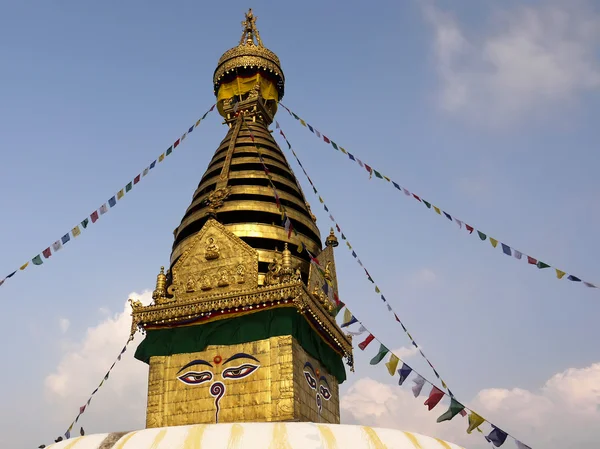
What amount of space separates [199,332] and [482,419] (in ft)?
24.4

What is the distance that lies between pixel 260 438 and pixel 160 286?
924cm

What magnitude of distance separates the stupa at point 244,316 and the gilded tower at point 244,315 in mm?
28

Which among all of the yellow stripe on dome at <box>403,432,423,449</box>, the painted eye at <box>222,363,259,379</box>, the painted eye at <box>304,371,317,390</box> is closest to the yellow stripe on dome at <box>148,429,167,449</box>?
the yellow stripe on dome at <box>403,432,423,449</box>

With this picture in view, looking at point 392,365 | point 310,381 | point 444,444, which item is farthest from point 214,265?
point 444,444

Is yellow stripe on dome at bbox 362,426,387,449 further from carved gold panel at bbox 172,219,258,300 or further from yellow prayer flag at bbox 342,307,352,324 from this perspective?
carved gold panel at bbox 172,219,258,300

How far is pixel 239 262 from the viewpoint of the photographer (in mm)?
16359

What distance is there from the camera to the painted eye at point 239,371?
14.8m

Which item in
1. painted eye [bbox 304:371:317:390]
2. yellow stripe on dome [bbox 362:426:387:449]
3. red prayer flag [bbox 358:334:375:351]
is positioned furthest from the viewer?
painted eye [bbox 304:371:317:390]

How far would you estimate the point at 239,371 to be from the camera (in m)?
14.9

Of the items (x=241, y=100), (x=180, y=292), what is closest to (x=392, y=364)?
(x=180, y=292)

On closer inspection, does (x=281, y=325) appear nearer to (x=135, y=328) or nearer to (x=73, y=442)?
(x=135, y=328)

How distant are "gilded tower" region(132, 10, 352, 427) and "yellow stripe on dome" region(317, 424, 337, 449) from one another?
549cm

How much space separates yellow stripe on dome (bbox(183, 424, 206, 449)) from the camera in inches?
320

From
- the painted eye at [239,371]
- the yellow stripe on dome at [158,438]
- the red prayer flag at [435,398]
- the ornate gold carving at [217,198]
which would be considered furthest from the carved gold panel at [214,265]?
the yellow stripe on dome at [158,438]
